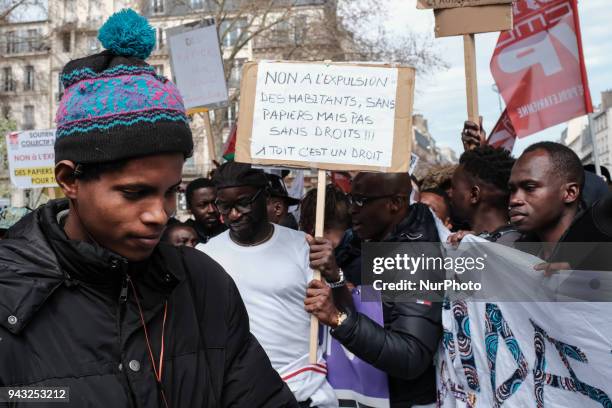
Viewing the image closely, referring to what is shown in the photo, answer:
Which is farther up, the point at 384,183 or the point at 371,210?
the point at 384,183

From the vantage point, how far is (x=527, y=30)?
16.0 ft

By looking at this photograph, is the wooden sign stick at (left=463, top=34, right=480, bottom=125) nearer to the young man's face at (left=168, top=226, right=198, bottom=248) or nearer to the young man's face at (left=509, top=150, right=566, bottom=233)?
the young man's face at (left=509, top=150, right=566, bottom=233)

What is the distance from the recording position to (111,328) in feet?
4.87

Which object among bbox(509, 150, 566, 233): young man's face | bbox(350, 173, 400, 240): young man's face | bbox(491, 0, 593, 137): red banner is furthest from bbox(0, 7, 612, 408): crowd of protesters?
bbox(491, 0, 593, 137): red banner

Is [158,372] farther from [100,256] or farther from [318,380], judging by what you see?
[318,380]

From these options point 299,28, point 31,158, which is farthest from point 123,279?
point 299,28

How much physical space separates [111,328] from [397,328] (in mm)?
1791

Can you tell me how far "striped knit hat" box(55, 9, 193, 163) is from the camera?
145cm

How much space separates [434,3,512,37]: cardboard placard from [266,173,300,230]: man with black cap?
1.70 meters

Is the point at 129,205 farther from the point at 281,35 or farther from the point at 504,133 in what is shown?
the point at 281,35

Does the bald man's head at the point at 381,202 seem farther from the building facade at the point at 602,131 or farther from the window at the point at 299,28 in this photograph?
the building facade at the point at 602,131

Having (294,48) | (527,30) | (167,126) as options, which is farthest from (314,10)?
(167,126)

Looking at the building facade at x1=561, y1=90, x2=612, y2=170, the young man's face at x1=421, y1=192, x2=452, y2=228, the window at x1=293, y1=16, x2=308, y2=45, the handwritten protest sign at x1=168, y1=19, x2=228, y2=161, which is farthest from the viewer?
the building facade at x1=561, y1=90, x2=612, y2=170

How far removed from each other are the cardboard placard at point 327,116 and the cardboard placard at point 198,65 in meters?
2.37
